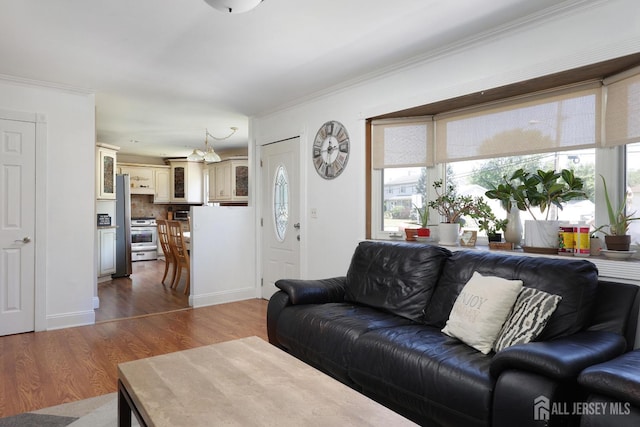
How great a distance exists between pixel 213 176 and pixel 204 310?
4.64m

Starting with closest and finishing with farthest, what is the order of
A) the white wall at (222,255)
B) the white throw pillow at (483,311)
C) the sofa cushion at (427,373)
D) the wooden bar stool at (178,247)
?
the sofa cushion at (427,373) < the white throw pillow at (483,311) < the white wall at (222,255) < the wooden bar stool at (178,247)

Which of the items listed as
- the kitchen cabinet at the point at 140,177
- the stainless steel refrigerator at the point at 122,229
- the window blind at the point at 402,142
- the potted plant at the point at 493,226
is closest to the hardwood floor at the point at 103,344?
the stainless steel refrigerator at the point at 122,229

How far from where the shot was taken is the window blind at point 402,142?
11.3ft

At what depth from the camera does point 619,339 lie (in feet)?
5.90

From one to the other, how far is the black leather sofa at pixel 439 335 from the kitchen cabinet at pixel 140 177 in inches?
282

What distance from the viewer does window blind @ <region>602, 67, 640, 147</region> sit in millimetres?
2199

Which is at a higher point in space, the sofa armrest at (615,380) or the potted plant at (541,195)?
the potted plant at (541,195)

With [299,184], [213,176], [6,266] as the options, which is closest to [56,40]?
[6,266]

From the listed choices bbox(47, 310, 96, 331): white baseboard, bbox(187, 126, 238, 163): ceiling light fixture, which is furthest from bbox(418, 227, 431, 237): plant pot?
bbox(187, 126, 238, 163): ceiling light fixture

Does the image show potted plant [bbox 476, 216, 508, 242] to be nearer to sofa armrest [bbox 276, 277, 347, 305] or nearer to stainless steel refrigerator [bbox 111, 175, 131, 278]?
sofa armrest [bbox 276, 277, 347, 305]

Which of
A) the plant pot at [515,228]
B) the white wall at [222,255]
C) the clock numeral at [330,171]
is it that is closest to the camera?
the plant pot at [515,228]

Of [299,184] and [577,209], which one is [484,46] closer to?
[577,209]

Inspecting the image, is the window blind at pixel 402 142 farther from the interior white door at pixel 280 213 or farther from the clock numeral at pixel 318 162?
the interior white door at pixel 280 213

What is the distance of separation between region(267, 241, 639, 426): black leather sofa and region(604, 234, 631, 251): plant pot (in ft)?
1.03
